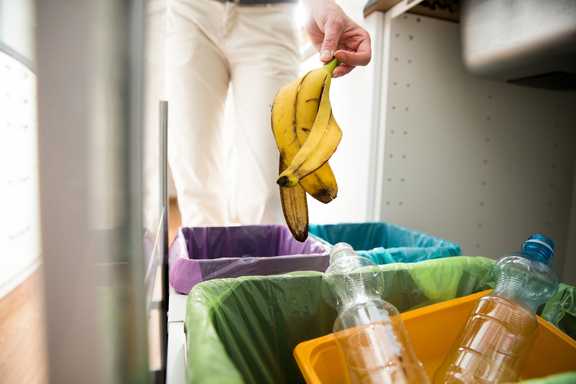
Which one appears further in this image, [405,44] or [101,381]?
[405,44]

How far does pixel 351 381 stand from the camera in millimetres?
373

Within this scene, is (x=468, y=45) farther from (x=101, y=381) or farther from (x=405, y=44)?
(x=101, y=381)

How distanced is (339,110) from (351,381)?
0.80 meters

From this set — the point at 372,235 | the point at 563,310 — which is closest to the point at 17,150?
the point at 563,310

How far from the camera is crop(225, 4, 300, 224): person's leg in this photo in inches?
30.7

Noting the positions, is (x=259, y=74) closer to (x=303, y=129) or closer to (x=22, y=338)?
(x=303, y=129)

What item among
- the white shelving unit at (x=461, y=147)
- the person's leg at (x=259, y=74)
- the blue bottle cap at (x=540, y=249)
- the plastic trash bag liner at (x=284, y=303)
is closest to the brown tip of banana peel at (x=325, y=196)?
the plastic trash bag liner at (x=284, y=303)

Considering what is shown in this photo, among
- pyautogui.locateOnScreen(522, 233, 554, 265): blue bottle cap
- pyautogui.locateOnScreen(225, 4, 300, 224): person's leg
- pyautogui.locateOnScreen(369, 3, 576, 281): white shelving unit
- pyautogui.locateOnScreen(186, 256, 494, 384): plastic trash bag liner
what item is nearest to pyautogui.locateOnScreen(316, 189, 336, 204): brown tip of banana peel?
pyautogui.locateOnScreen(186, 256, 494, 384): plastic trash bag liner

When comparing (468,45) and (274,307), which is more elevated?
(468,45)

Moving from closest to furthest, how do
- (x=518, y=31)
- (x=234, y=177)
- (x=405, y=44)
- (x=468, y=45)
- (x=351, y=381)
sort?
(x=351, y=381)
(x=518, y=31)
(x=468, y=45)
(x=405, y=44)
(x=234, y=177)

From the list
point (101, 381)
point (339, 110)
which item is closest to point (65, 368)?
point (101, 381)

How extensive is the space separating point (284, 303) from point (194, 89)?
584 mm

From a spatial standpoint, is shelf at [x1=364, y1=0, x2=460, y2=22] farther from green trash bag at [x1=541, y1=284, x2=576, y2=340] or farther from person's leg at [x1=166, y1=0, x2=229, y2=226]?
green trash bag at [x1=541, y1=284, x2=576, y2=340]

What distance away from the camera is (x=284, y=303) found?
1.39 feet
